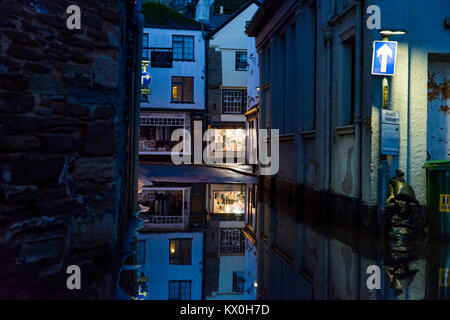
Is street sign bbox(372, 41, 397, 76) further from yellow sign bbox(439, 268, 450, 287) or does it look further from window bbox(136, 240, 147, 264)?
window bbox(136, 240, 147, 264)

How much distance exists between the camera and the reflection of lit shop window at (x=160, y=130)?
34562mm

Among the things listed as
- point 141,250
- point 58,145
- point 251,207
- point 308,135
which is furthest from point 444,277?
point 251,207

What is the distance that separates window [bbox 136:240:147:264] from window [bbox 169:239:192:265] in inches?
13.1

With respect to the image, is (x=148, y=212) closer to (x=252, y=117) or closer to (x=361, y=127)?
(x=361, y=127)

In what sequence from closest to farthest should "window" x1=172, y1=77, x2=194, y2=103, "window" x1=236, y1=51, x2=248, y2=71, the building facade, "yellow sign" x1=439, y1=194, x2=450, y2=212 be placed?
"yellow sign" x1=439, y1=194, x2=450, y2=212 → the building facade → "window" x1=172, y1=77, x2=194, y2=103 → "window" x1=236, y1=51, x2=248, y2=71

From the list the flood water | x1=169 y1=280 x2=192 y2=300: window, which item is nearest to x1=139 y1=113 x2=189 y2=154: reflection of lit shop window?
the flood water

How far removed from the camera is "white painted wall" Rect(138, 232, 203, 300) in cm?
440

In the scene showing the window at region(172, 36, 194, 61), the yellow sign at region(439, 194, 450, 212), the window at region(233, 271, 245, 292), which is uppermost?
the window at region(172, 36, 194, 61)

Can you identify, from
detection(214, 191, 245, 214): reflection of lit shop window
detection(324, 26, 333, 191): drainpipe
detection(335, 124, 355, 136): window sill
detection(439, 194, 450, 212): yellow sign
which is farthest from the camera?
detection(214, 191, 245, 214): reflection of lit shop window

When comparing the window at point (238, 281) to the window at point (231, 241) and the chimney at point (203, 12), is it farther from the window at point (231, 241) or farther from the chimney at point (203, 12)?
the chimney at point (203, 12)

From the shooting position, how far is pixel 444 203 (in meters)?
7.00

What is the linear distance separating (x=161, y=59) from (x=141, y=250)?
29486 mm

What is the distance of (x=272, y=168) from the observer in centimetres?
1460

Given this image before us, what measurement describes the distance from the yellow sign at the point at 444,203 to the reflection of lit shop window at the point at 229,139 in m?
28.0
